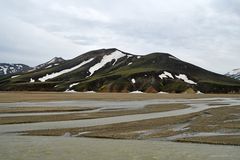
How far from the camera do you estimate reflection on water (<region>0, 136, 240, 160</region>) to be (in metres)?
22.3

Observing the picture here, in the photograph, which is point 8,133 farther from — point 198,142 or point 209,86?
point 209,86

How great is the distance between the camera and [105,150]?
24.6m

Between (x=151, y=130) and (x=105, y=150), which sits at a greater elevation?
(x=151, y=130)

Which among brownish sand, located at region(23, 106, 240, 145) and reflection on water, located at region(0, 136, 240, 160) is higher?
brownish sand, located at region(23, 106, 240, 145)

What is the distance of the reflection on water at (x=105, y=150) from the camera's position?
73.1 feet

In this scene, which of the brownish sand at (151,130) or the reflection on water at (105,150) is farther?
the brownish sand at (151,130)

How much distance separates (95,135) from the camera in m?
31.3

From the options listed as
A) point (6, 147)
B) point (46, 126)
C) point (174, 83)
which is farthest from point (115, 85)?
point (6, 147)

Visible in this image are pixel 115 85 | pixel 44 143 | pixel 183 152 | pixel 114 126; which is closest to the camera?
pixel 183 152

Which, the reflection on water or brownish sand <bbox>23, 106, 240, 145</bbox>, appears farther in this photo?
brownish sand <bbox>23, 106, 240, 145</bbox>

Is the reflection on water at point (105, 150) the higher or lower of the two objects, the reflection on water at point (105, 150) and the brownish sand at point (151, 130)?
the lower

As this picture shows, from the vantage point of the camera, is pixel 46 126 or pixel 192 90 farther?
pixel 192 90

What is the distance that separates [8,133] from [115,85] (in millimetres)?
157828

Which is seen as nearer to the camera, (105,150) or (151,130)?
(105,150)
